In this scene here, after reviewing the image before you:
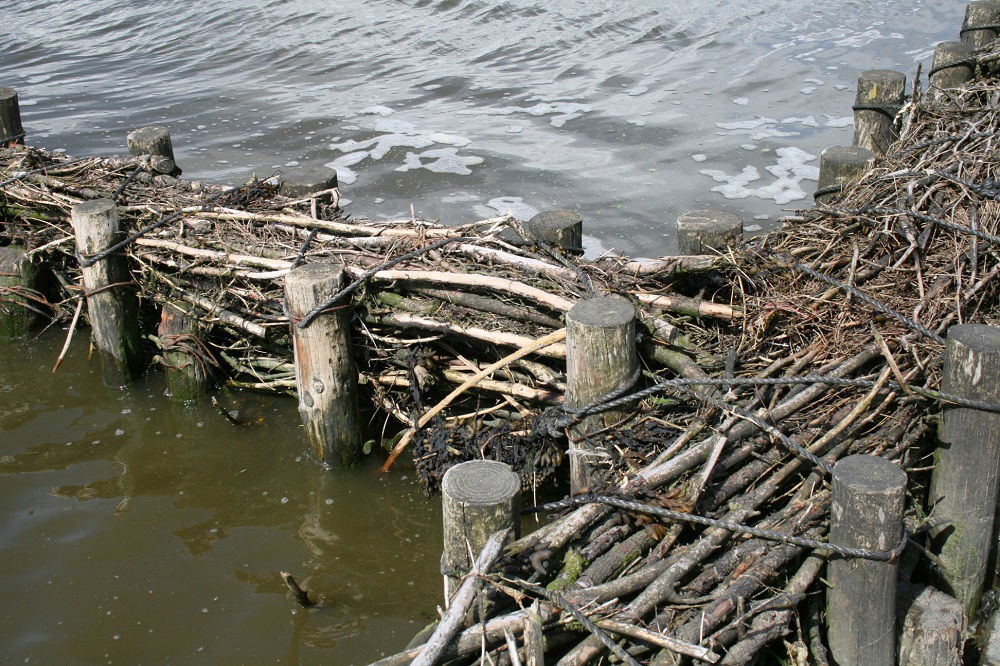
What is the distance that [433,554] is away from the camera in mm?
5367

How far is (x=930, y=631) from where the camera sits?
155 inches

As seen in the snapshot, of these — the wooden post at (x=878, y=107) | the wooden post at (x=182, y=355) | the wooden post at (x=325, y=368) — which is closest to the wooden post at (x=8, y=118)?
the wooden post at (x=182, y=355)

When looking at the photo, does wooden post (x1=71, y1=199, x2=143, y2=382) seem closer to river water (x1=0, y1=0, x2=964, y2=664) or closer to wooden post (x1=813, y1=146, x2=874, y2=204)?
river water (x1=0, y1=0, x2=964, y2=664)

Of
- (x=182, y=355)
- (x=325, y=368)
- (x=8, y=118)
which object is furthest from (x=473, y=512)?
(x=8, y=118)

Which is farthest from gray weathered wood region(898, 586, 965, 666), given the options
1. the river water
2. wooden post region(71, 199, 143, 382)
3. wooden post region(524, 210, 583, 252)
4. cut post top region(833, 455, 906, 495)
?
wooden post region(71, 199, 143, 382)

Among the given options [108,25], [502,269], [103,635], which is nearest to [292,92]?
[108,25]

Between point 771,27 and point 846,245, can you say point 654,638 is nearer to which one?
point 846,245

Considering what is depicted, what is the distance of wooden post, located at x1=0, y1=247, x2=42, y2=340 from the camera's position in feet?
24.6

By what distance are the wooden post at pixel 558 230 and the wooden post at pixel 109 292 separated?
2901 millimetres

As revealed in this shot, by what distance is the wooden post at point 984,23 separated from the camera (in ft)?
34.6

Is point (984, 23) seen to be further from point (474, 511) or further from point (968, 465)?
point (474, 511)

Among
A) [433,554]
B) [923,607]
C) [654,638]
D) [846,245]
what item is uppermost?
[846,245]

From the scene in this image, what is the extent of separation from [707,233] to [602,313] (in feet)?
4.94

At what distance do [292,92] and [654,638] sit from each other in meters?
13.5
